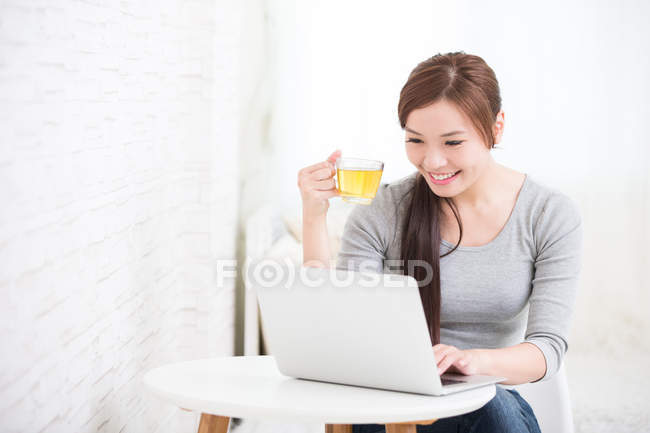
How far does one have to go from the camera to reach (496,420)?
1197 mm

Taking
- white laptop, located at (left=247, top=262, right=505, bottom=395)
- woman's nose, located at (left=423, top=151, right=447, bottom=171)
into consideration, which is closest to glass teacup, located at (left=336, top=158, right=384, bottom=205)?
woman's nose, located at (left=423, top=151, right=447, bottom=171)

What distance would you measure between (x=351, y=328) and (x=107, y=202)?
2.20 feet

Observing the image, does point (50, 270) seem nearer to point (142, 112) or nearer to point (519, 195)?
point (142, 112)

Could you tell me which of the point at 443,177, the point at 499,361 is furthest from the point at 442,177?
the point at 499,361

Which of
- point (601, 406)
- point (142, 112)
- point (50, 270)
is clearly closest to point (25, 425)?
point (50, 270)

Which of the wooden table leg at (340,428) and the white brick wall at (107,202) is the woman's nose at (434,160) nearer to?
the wooden table leg at (340,428)

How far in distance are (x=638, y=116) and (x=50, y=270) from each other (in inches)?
112

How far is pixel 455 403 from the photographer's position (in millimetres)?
992

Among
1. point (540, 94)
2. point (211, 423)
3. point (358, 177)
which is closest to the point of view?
point (211, 423)

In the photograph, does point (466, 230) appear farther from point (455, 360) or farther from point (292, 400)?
point (292, 400)

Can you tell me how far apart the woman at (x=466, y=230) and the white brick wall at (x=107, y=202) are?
17.5 inches

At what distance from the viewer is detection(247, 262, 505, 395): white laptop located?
0.99m

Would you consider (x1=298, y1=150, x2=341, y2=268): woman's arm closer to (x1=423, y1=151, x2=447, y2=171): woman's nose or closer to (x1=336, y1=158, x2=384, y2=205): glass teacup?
(x1=336, y1=158, x2=384, y2=205): glass teacup

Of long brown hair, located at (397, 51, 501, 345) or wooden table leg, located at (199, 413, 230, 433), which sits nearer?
wooden table leg, located at (199, 413, 230, 433)
